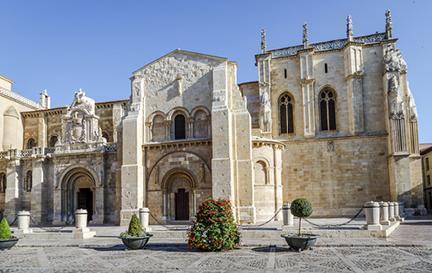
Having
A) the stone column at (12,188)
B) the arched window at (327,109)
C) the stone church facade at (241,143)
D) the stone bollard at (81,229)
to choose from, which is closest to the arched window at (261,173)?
the stone church facade at (241,143)

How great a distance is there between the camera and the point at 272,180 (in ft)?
86.7

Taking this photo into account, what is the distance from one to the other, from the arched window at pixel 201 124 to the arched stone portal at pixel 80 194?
8118 mm

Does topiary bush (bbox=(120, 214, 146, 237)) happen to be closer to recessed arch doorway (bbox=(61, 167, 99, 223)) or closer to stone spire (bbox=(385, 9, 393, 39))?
recessed arch doorway (bbox=(61, 167, 99, 223))

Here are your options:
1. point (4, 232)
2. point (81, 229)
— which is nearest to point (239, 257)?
point (4, 232)

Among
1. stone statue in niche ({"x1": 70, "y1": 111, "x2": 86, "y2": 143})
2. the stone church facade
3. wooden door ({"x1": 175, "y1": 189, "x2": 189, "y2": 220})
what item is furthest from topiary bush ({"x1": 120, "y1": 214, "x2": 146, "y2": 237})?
stone statue in niche ({"x1": 70, "y1": 111, "x2": 86, "y2": 143})

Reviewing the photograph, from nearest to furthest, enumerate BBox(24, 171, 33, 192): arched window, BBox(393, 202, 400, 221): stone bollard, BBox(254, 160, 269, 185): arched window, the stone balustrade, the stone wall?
BBox(393, 202, 400, 221): stone bollard
BBox(254, 160, 269, 185): arched window
the stone balustrade
the stone wall
BBox(24, 171, 33, 192): arched window

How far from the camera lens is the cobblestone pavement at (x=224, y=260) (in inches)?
429

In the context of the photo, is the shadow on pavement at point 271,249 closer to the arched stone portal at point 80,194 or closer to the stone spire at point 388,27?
the arched stone portal at point 80,194

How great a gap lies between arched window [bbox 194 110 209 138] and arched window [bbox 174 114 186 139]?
0.90 m

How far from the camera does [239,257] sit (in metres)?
12.9

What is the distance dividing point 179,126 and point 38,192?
1179 cm

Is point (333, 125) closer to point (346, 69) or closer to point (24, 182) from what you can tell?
point (346, 69)

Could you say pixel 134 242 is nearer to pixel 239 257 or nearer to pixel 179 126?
pixel 239 257

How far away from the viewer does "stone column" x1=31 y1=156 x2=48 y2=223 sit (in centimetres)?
2930
